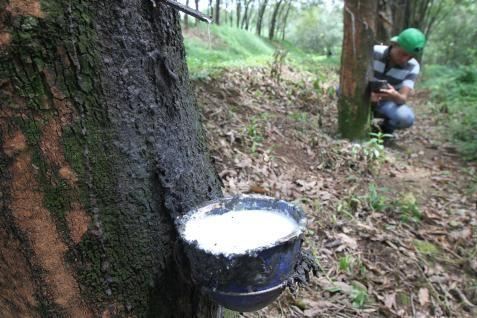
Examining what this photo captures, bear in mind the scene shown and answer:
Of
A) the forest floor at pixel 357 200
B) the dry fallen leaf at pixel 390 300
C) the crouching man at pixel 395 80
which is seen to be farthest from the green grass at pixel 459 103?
the dry fallen leaf at pixel 390 300

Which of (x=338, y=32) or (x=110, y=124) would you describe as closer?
(x=110, y=124)

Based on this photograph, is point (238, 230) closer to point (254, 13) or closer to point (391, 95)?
point (391, 95)

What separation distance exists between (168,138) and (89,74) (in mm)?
344

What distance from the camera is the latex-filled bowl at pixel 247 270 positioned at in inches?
44.6

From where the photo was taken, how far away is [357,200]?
3.43 metres

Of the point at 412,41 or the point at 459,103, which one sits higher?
the point at 412,41

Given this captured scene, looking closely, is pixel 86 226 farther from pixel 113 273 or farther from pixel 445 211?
pixel 445 211

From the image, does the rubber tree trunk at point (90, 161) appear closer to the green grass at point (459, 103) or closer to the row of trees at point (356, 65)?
the row of trees at point (356, 65)

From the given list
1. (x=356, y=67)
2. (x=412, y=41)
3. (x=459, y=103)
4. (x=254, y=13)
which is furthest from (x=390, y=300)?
(x=254, y=13)

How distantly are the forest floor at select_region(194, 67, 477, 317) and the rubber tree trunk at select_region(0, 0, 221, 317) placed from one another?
109 centimetres

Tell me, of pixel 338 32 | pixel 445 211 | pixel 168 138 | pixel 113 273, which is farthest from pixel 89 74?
pixel 338 32

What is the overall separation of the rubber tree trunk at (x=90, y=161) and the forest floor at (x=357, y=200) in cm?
109

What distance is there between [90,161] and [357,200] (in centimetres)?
272

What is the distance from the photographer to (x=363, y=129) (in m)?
4.99
